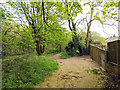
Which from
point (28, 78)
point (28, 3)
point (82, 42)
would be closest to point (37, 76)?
point (28, 78)

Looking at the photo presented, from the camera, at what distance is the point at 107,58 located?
4.16 meters

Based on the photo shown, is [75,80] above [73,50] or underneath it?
underneath

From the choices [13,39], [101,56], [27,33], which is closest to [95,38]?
[101,56]

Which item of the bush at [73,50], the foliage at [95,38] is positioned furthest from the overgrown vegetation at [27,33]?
the foliage at [95,38]

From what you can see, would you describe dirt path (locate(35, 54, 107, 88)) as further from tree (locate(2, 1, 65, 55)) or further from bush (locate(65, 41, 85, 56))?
bush (locate(65, 41, 85, 56))

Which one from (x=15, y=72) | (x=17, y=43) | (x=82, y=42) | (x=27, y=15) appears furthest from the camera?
(x=82, y=42)

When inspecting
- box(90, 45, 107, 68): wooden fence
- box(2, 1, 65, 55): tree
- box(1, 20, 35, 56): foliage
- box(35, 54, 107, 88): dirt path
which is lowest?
box(35, 54, 107, 88): dirt path

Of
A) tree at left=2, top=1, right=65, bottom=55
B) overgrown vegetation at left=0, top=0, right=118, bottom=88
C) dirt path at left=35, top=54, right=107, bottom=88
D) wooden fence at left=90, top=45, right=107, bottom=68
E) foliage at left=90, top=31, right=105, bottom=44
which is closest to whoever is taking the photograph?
dirt path at left=35, top=54, right=107, bottom=88

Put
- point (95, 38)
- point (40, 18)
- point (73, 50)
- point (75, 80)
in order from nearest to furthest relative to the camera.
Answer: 1. point (75, 80)
2. point (40, 18)
3. point (73, 50)
4. point (95, 38)

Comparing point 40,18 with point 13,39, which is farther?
Result: point 40,18

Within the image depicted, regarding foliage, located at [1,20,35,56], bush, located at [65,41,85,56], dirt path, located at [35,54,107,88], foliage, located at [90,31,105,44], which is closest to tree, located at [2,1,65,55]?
foliage, located at [1,20,35,56]

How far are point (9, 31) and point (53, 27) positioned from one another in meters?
1.85

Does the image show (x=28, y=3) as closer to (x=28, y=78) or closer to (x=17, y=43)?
(x=17, y=43)

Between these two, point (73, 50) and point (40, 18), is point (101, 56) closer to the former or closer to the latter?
point (40, 18)
